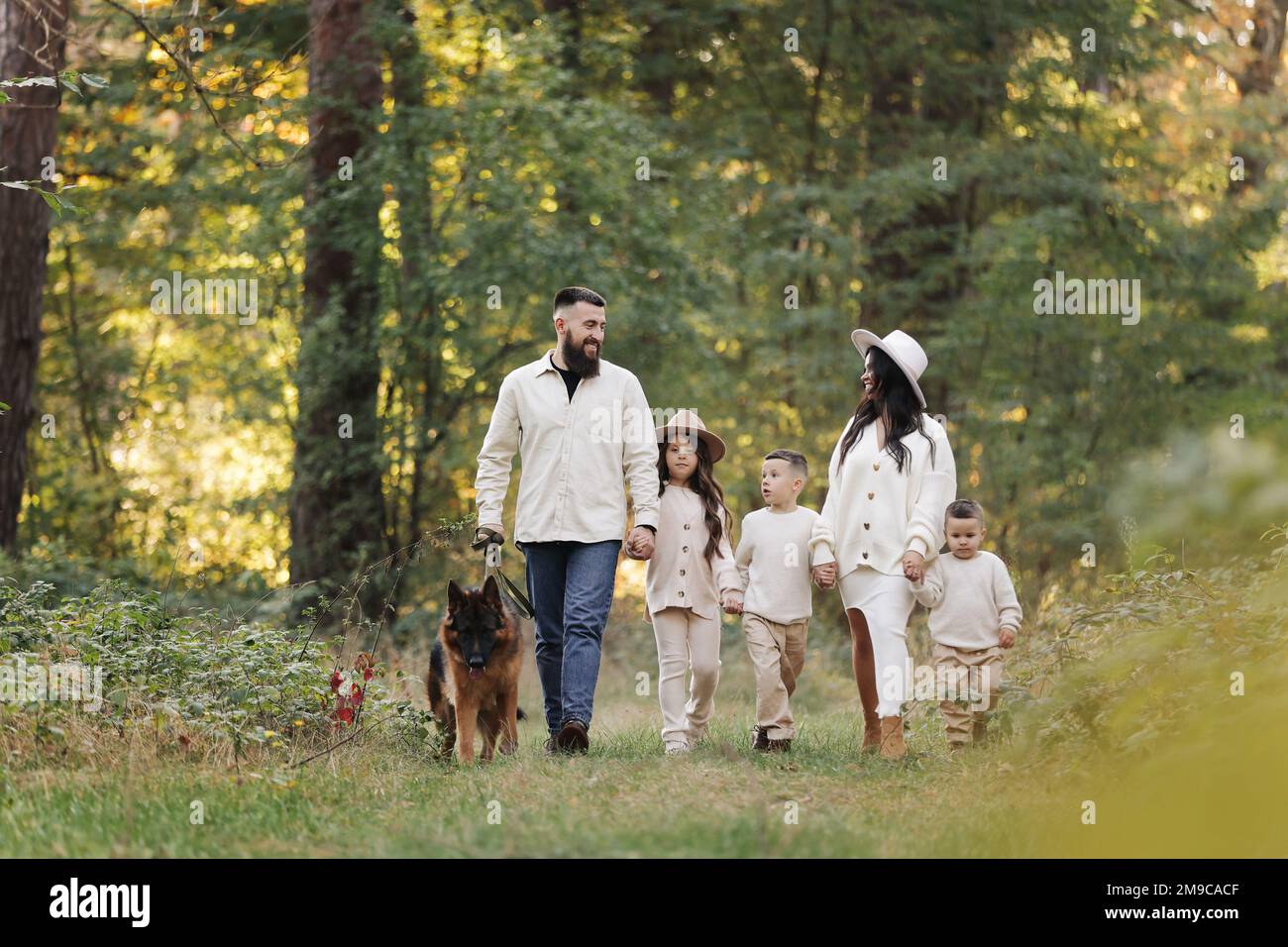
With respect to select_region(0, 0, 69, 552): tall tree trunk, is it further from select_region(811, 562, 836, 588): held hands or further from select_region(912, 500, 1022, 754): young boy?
select_region(912, 500, 1022, 754): young boy

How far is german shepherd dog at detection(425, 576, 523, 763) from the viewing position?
7473 mm

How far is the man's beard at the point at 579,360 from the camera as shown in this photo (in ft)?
25.6

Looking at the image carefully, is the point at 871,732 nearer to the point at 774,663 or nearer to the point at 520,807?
the point at 774,663

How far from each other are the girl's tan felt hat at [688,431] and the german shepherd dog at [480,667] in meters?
1.39

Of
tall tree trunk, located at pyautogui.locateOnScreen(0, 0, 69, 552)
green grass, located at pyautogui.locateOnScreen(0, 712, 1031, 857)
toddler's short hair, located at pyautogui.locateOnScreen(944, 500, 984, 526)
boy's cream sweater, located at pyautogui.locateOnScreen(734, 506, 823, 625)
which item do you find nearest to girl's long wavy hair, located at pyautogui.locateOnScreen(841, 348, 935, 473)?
toddler's short hair, located at pyautogui.locateOnScreen(944, 500, 984, 526)

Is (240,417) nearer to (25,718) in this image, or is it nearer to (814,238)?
(814,238)

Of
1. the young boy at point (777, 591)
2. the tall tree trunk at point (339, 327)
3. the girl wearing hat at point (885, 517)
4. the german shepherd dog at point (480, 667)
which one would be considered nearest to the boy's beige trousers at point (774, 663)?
the young boy at point (777, 591)

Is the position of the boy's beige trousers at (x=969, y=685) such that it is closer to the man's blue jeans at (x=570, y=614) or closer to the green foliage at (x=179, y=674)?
the man's blue jeans at (x=570, y=614)

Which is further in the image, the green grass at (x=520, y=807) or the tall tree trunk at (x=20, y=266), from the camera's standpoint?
the tall tree trunk at (x=20, y=266)

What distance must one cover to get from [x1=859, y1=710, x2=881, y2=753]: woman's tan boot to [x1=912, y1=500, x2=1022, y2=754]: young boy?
1.31ft

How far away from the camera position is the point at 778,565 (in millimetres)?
7965

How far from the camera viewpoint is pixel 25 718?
6.66 meters
